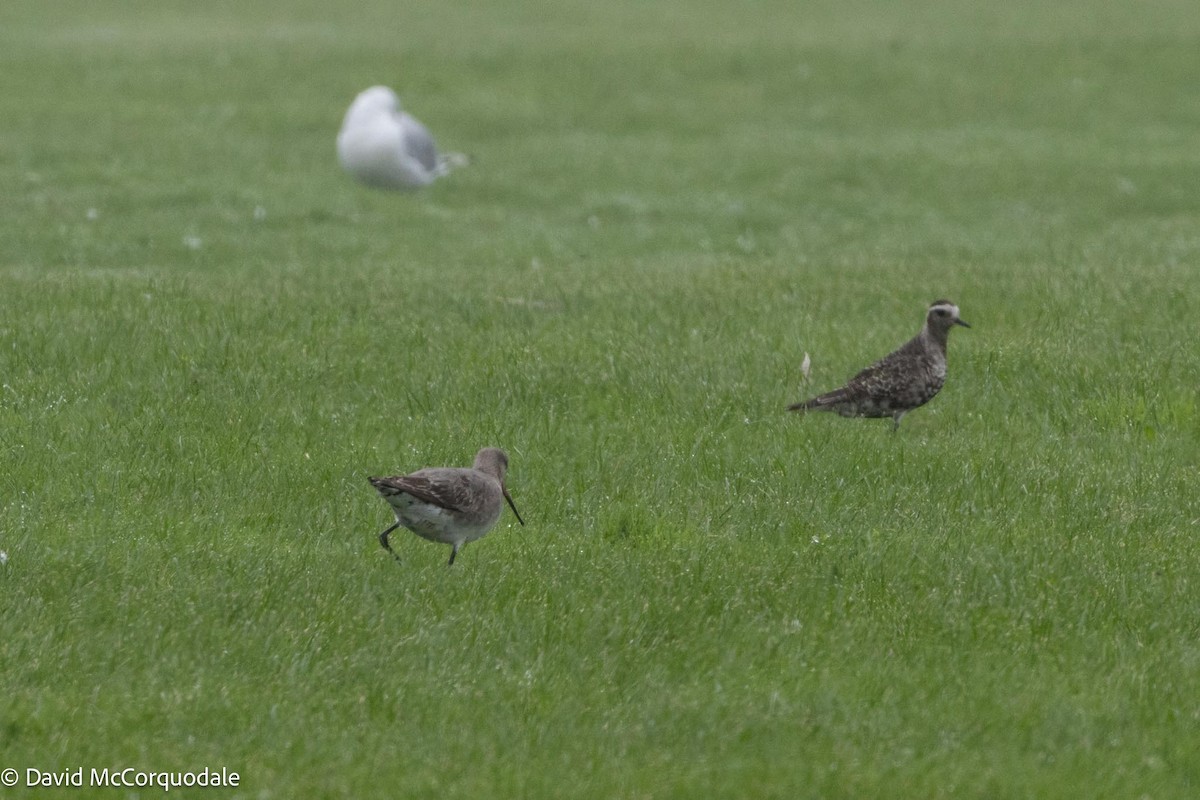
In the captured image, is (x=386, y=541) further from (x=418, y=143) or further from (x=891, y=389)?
(x=418, y=143)

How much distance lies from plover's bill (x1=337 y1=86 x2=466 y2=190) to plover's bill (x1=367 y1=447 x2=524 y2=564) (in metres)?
14.9

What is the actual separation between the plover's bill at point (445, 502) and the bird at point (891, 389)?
320 cm

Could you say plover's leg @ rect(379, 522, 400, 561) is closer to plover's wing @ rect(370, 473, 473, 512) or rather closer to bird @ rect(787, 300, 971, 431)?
plover's wing @ rect(370, 473, 473, 512)

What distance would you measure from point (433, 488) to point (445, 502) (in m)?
0.09

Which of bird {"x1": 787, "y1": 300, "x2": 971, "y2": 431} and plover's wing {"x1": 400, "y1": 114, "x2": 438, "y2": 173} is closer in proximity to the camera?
bird {"x1": 787, "y1": 300, "x2": 971, "y2": 431}

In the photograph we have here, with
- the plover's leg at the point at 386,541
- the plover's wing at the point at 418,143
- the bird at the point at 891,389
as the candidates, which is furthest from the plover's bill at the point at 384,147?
the plover's leg at the point at 386,541

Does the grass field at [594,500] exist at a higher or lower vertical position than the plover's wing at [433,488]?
lower

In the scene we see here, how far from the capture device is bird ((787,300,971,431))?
1069 cm

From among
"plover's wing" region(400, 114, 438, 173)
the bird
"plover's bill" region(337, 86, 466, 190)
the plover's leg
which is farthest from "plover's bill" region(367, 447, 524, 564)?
"plover's wing" region(400, 114, 438, 173)

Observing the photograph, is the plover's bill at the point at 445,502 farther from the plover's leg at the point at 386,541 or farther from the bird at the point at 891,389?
the bird at the point at 891,389

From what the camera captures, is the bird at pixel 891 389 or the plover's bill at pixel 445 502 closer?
the plover's bill at pixel 445 502

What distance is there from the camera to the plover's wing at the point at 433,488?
7621 millimetres

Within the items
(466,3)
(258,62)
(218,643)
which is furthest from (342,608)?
(466,3)

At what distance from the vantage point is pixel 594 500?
9.22 metres
